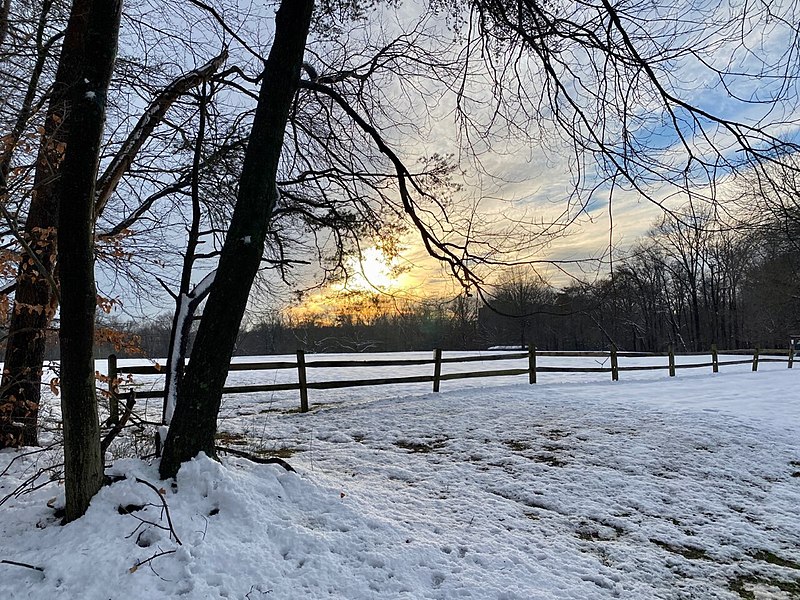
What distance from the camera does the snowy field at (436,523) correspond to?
2.40m

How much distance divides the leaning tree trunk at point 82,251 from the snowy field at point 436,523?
0.32m

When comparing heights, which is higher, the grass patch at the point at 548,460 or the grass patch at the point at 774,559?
the grass patch at the point at 548,460

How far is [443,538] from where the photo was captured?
3096 millimetres

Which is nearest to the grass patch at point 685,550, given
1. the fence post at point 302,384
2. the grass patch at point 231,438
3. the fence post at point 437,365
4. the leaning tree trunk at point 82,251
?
the leaning tree trunk at point 82,251

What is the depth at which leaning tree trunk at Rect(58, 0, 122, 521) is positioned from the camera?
2465 mm

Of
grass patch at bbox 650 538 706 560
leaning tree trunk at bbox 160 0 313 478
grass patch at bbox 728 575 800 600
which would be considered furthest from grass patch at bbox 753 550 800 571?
leaning tree trunk at bbox 160 0 313 478

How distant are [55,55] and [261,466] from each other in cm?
436

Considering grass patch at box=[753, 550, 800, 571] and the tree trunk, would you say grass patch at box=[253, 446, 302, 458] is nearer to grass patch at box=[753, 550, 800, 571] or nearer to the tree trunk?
the tree trunk

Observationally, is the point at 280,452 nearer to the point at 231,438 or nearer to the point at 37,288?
the point at 231,438

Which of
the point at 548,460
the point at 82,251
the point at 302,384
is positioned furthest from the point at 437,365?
the point at 82,251

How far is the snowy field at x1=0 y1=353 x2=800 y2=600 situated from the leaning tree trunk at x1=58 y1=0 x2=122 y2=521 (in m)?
0.32

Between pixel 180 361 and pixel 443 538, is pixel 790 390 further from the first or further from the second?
pixel 180 361

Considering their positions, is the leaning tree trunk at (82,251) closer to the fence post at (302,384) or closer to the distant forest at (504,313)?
the distant forest at (504,313)

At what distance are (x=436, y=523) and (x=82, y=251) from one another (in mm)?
2941
